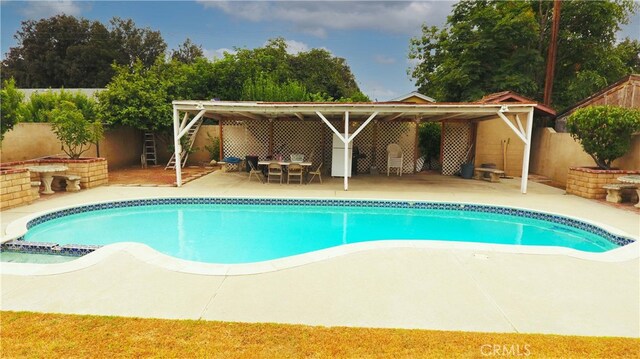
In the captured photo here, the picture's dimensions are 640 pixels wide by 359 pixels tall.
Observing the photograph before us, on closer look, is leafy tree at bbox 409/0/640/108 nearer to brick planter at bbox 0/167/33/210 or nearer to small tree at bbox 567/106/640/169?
small tree at bbox 567/106/640/169

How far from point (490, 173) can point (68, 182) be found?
12.3 m

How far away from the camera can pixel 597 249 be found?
602 centimetres

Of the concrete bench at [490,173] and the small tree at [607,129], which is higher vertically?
the small tree at [607,129]

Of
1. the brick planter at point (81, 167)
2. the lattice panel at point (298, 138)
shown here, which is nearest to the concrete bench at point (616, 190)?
the lattice panel at point (298, 138)

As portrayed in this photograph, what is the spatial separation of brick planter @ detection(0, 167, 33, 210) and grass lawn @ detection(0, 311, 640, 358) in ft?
17.5

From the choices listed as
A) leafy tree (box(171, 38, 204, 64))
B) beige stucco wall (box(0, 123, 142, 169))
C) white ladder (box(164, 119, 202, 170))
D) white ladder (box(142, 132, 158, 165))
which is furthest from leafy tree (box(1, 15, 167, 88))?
beige stucco wall (box(0, 123, 142, 169))

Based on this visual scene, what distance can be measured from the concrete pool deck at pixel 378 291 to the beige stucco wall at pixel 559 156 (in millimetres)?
6481

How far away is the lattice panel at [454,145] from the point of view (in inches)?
530

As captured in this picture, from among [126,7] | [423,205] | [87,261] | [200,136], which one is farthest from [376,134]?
[126,7]

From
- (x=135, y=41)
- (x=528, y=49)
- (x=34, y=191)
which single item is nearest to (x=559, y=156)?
(x=528, y=49)

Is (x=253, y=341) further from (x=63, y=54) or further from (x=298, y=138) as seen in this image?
(x=63, y=54)

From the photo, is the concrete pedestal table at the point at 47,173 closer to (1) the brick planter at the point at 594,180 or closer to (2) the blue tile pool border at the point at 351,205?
(2) the blue tile pool border at the point at 351,205

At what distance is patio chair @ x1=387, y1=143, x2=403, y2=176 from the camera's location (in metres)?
12.8

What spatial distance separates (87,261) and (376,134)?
1103 centimetres
